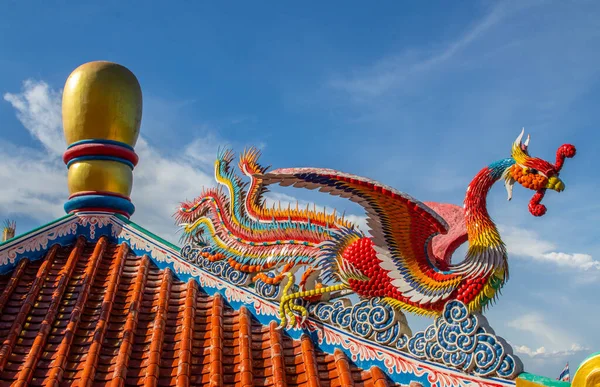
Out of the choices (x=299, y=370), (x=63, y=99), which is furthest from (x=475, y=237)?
(x=63, y=99)

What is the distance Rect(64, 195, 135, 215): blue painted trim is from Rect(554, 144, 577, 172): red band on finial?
4786mm

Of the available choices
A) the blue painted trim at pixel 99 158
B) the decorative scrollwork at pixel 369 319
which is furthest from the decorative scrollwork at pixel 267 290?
the blue painted trim at pixel 99 158

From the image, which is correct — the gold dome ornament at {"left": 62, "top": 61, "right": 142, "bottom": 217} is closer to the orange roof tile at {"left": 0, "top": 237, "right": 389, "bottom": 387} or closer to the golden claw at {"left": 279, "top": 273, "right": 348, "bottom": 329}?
the orange roof tile at {"left": 0, "top": 237, "right": 389, "bottom": 387}

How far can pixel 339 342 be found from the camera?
513cm

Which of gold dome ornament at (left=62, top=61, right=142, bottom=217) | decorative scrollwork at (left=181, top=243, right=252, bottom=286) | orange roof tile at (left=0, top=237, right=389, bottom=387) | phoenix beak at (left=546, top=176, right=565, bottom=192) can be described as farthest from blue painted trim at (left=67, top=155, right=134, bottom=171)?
phoenix beak at (left=546, top=176, right=565, bottom=192)

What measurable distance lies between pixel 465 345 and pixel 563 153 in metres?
1.48

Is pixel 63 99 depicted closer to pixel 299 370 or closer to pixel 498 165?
pixel 299 370

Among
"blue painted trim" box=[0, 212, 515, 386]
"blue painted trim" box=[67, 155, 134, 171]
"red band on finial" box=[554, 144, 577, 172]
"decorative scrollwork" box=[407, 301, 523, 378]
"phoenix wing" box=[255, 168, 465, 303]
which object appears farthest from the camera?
"blue painted trim" box=[67, 155, 134, 171]

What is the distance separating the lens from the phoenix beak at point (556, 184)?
4531 millimetres

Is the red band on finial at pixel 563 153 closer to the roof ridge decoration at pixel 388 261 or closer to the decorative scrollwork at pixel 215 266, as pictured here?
the roof ridge decoration at pixel 388 261

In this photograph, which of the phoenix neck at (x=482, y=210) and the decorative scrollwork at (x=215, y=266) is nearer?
the phoenix neck at (x=482, y=210)

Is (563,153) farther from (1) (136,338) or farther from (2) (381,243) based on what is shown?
(1) (136,338)

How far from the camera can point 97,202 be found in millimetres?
7336

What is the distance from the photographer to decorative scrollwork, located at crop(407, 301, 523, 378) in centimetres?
429
